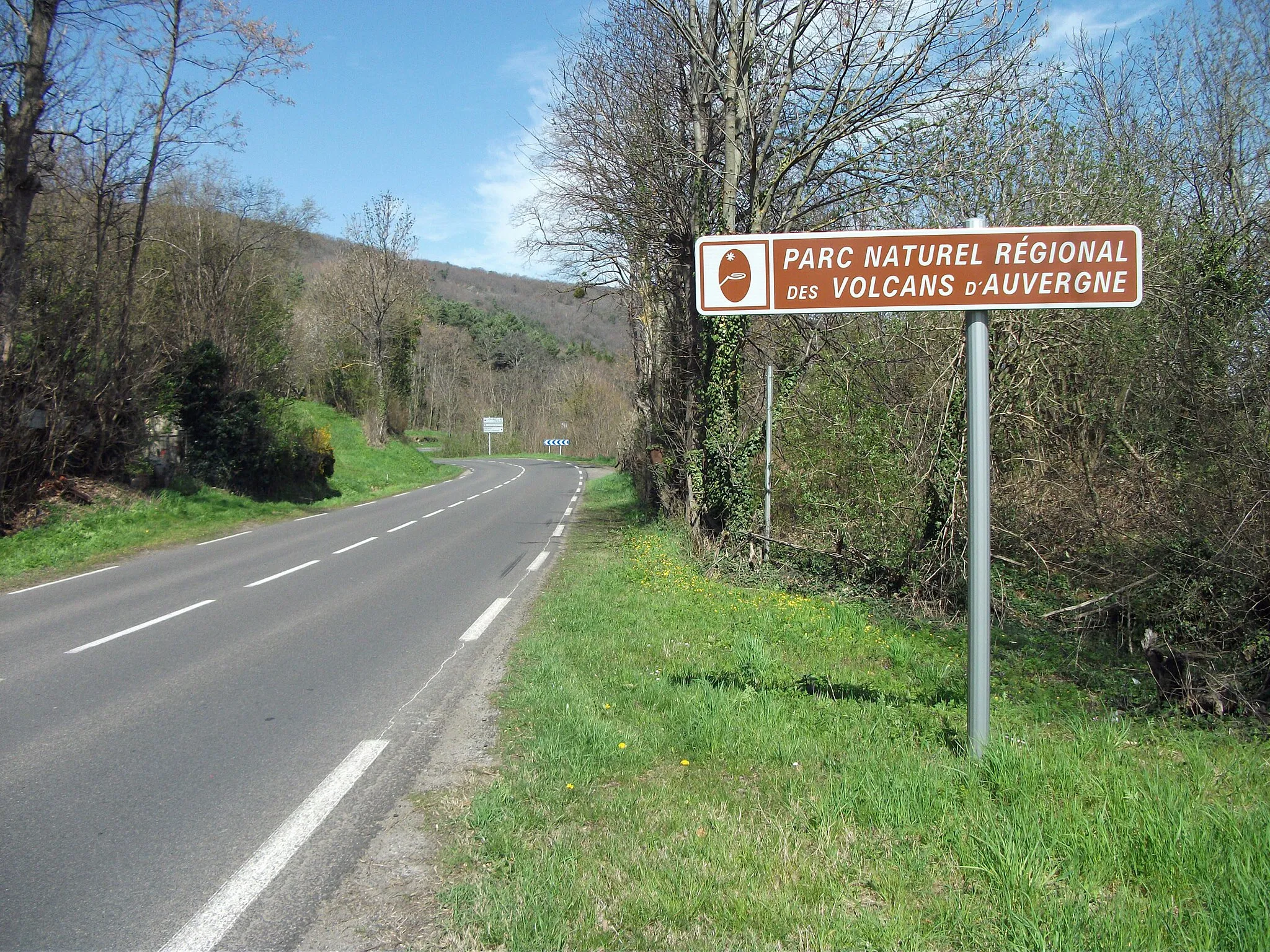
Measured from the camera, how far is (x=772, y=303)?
4.53 metres

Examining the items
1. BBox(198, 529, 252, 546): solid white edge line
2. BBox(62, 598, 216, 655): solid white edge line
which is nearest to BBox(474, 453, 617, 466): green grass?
BBox(198, 529, 252, 546): solid white edge line

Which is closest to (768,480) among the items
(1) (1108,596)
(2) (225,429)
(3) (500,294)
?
(1) (1108,596)

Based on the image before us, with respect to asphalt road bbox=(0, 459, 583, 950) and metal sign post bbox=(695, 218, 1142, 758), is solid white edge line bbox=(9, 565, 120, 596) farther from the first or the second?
metal sign post bbox=(695, 218, 1142, 758)

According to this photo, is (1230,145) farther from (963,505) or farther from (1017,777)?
(1017,777)

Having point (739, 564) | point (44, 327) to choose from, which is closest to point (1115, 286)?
point (739, 564)

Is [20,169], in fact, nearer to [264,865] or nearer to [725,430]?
[725,430]

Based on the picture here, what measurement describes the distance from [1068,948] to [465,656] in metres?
5.65

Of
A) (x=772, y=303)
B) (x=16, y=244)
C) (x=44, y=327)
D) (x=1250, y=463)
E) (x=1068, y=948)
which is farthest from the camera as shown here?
(x=44, y=327)

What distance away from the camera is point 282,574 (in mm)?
12766

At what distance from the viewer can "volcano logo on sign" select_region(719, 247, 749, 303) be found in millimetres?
4523

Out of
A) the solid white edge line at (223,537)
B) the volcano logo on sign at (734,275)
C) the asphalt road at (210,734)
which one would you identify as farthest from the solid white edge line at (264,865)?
the solid white edge line at (223,537)

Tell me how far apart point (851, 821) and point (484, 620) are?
6037 millimetres

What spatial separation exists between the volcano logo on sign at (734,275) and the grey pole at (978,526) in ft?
3.61

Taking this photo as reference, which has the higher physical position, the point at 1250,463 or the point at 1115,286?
the point at 1115,286
